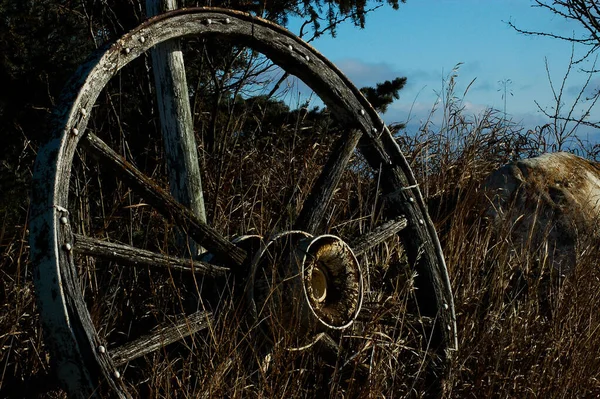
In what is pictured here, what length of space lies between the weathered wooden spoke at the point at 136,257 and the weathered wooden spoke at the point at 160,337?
7.3 inches

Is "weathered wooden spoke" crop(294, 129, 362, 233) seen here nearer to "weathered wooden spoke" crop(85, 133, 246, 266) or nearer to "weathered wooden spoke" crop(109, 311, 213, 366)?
"weathered wooden spoke" crop(85, 133, 246, 266)

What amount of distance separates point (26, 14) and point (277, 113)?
210cm

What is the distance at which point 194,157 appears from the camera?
4062 mm

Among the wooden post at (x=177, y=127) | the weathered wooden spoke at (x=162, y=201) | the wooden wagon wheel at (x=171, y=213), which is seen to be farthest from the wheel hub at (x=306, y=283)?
the wooden post at (x=177, y=127)

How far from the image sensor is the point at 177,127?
4.02 metres

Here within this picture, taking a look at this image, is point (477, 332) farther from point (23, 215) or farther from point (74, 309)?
point (23, 215)

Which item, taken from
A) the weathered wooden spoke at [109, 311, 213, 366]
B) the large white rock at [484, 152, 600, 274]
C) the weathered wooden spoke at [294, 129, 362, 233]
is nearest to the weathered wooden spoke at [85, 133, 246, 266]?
the weathered wooden spoke at [109, 311, 213, 366]

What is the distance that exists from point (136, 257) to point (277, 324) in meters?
0.64

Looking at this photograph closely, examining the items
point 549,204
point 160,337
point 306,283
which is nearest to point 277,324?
point 306,283

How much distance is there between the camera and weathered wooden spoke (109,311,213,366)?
125 inches

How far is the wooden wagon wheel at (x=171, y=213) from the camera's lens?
9.73ft

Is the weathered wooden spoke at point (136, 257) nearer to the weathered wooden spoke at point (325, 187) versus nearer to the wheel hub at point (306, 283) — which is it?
the wheel hub at point (306, 283)

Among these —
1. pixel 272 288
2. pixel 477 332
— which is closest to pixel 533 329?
pixel 477 332

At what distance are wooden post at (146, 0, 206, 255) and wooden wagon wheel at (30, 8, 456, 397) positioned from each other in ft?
1.62
